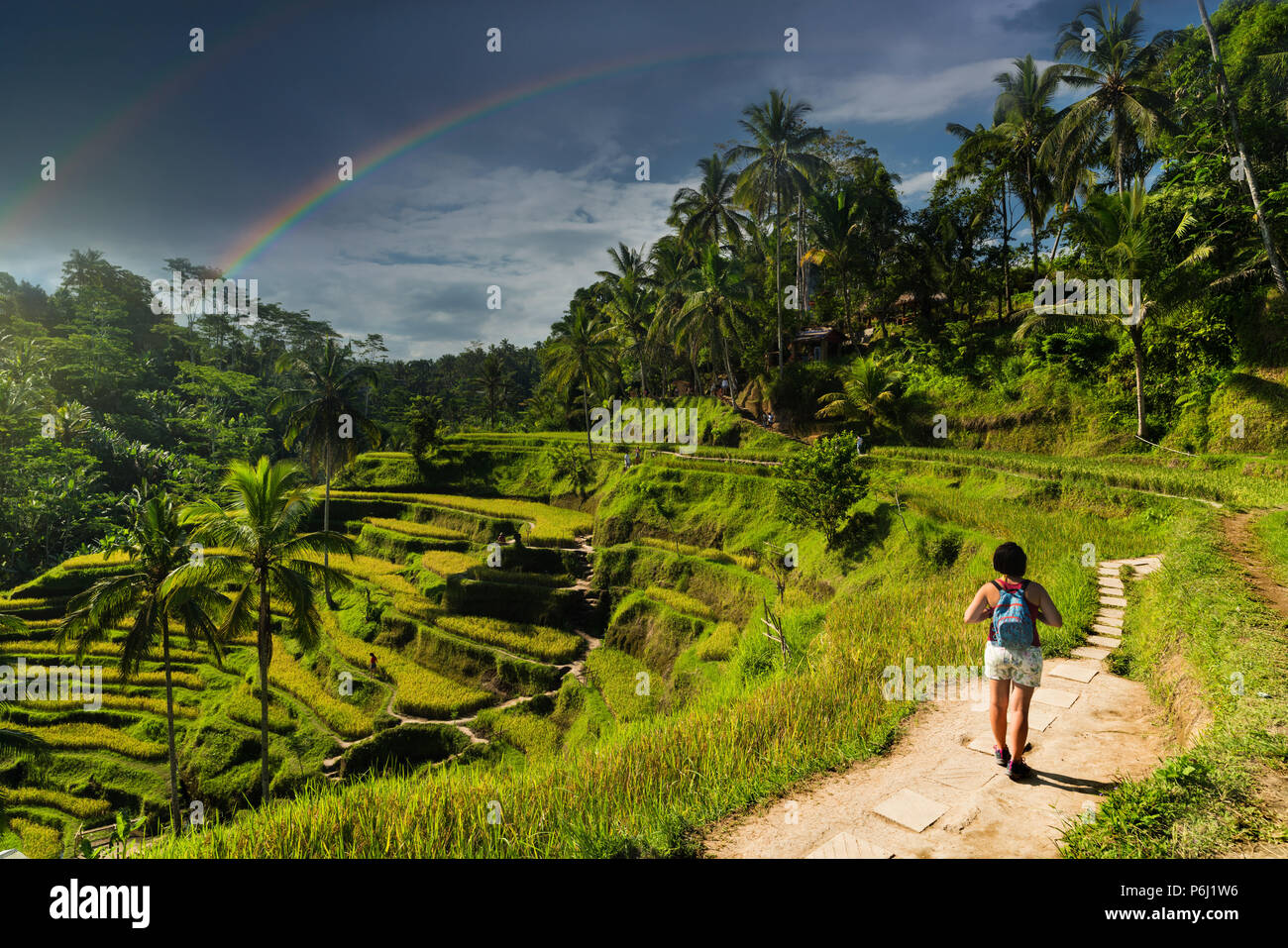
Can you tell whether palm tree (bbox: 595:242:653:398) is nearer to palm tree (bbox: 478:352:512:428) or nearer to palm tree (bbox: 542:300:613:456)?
palm tree (bbox: 542:300:613:456)

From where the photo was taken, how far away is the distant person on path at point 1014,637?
463 centimetres

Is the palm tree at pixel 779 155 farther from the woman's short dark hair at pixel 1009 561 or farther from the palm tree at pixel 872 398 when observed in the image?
the woman's short dark hair at pixel 1009 561

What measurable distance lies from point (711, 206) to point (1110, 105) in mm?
23249

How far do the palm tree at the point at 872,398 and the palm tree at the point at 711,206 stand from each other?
1732cm

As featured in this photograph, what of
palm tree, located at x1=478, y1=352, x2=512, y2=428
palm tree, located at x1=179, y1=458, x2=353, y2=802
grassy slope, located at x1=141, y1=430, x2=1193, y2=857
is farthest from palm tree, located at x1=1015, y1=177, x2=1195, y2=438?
palm tree, located at x1=478, y1=352, x2=512, y2=428

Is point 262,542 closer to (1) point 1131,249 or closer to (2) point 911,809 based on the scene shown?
(2) point 911,809

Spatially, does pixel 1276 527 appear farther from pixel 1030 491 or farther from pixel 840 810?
pixel 840 810

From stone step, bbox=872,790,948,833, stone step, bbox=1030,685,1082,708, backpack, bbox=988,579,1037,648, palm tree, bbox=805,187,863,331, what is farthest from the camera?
palm tree, bbox=805,187,863,331

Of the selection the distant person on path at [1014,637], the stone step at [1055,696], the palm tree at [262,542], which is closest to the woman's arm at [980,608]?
the distant person on path at [1014,637]

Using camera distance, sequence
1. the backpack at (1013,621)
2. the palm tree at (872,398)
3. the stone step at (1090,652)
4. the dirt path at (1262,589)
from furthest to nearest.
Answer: the palm tree at (872,398) → the stone step at (1090,652) → the backpack at (1013,621) → the dirt path at (1262,589)

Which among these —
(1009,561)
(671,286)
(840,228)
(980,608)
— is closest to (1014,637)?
(980,608)

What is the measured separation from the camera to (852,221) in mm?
35688

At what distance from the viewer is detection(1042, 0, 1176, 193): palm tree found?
80.5ft
